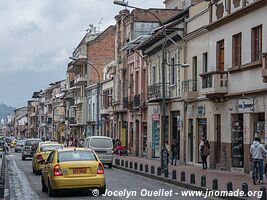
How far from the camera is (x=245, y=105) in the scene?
29.1 m

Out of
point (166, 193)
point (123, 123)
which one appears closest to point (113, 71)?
point (123, 123)

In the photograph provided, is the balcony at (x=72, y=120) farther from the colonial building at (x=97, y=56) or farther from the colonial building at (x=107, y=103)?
the colonial building at (x=107, y=103)

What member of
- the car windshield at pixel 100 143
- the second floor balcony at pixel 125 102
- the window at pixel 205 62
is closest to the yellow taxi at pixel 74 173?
the window at pixel 205 62

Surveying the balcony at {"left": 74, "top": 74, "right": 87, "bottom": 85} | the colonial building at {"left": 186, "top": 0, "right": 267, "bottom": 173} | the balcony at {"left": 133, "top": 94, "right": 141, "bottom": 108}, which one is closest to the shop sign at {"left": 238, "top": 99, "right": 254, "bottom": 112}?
the colonial building at {"left": 186, "top": 0, "right": 267, "bottom": 173}

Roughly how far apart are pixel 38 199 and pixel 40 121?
141 m

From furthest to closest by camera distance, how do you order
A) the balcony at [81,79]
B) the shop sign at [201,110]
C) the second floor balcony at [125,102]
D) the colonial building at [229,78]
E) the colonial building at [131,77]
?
1. the balcony at [81,79]
2. the second floor balcony at [125,102]
3. the colonial building at [131,77]
4. the shop sign at [201,110]
5. the colonial building at [229,78]

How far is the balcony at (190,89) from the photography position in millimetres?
36344

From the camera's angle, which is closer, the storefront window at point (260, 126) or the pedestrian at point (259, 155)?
the pedestrian at point (259, 155)

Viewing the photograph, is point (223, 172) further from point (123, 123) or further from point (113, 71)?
point (113, 71)

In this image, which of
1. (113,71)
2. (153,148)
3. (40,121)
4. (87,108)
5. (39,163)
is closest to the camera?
(39,163)

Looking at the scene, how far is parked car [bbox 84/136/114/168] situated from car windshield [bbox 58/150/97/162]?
1766cm

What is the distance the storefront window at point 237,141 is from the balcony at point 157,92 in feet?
39.9

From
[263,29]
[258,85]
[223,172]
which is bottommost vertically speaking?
[223,172]

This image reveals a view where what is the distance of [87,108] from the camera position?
8669 cm
